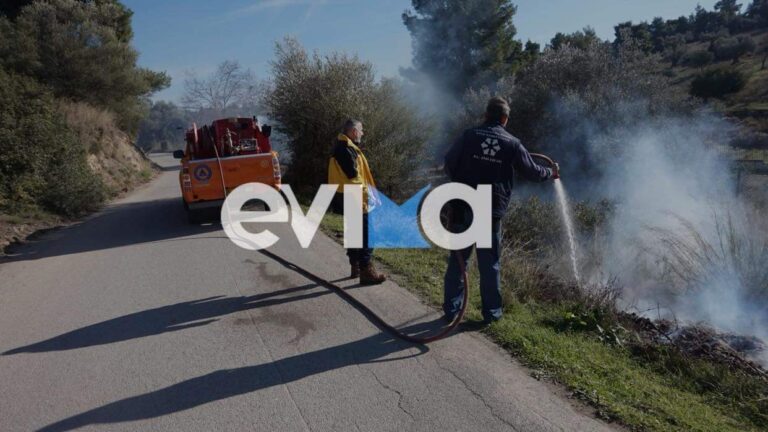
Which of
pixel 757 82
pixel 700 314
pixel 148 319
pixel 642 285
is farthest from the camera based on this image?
pixel 757 82

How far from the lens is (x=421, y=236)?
28.2 feet

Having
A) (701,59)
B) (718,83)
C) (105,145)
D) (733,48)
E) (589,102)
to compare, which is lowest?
(105,145)

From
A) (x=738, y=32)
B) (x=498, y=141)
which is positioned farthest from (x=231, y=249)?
(x=738, y=32)

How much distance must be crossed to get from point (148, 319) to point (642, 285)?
6966 millimetres

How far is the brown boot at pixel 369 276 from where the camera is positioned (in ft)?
20.5

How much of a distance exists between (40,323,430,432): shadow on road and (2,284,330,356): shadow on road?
131 centimetres

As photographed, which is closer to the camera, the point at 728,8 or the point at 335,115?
the point at 335,115

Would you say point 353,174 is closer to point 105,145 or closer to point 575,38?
point 105,145

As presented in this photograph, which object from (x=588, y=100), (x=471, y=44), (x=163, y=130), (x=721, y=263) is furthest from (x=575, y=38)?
(x=163, y=130)

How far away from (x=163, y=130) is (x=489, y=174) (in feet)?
336

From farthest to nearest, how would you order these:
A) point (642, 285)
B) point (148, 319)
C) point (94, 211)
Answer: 1. point (94, 211)
2. point (642, 285)
3. point (148, 319)

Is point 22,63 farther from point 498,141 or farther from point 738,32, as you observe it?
point 738,32

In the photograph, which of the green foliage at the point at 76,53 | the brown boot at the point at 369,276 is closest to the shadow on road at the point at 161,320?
the brown boot at the point at 369,276

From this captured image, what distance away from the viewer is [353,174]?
5930mm
